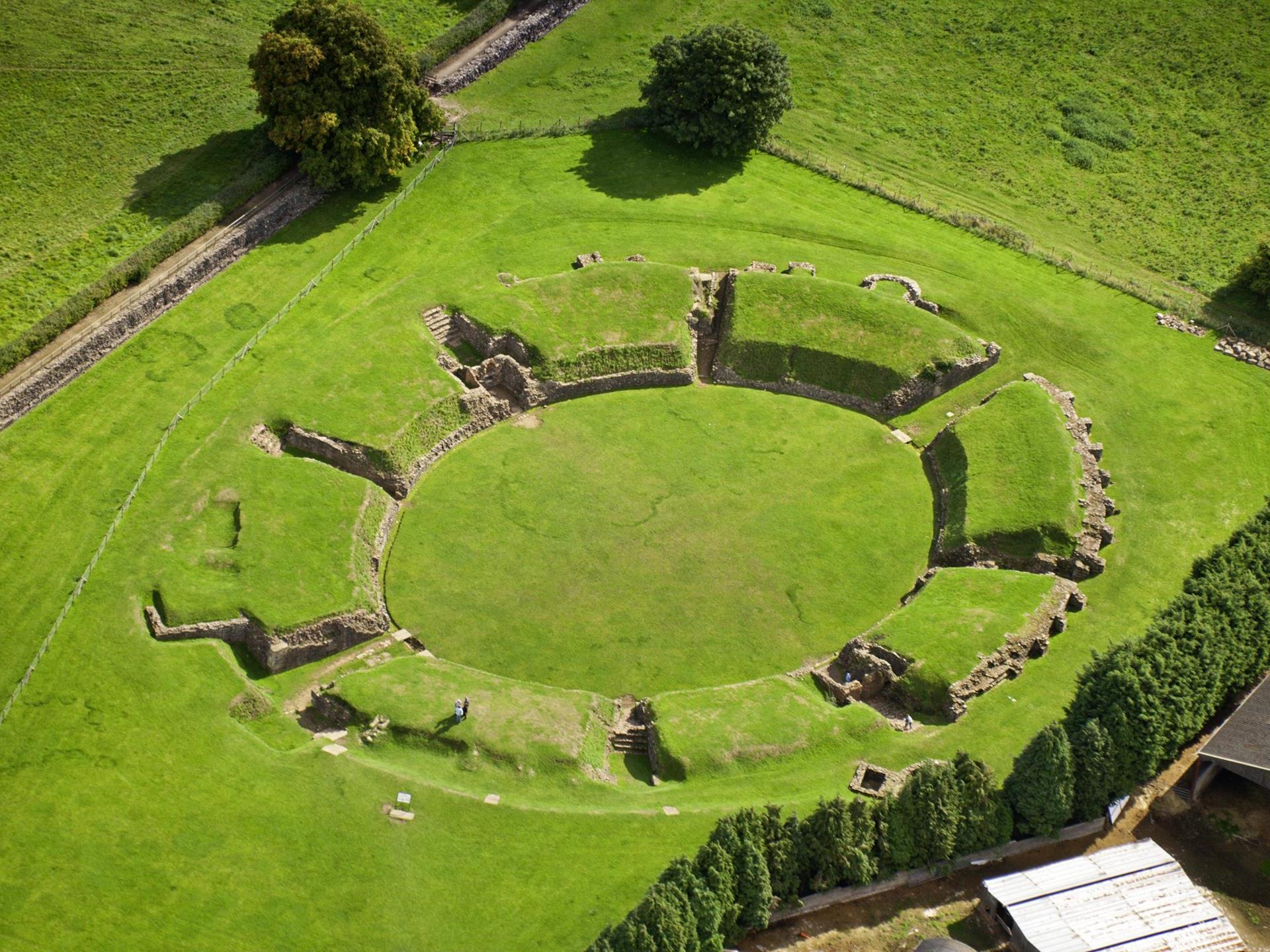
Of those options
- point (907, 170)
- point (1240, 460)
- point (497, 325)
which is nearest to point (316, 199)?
point (497, 325)

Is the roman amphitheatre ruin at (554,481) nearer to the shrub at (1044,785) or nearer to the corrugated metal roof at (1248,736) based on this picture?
the shrub at (1044,785)

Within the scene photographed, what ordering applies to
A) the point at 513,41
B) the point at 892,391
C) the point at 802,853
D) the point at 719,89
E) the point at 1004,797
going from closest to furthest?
the point at 802,853 → the point at 1004,797 → the point at 892,391 → the point at 719,89 → the point at 513,41

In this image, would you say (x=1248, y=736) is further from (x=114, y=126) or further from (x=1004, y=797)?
(x=114, y=126)

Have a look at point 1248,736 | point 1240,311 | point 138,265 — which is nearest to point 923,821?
point 1248,736

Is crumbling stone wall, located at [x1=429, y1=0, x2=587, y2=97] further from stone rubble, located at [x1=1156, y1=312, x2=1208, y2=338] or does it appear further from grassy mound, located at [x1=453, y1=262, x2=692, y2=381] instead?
stone rubble, located at [x1=1156, y1=312, x2=1208, y2=338]

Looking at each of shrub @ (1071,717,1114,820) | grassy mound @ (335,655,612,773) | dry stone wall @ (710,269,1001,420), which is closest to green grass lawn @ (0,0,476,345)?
grassy mound @ (335,655,612,773)

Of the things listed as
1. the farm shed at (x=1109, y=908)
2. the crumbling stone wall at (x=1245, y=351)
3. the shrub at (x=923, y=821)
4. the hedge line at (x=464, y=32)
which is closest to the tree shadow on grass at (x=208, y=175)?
the hedge line at (x=464, y=32)
